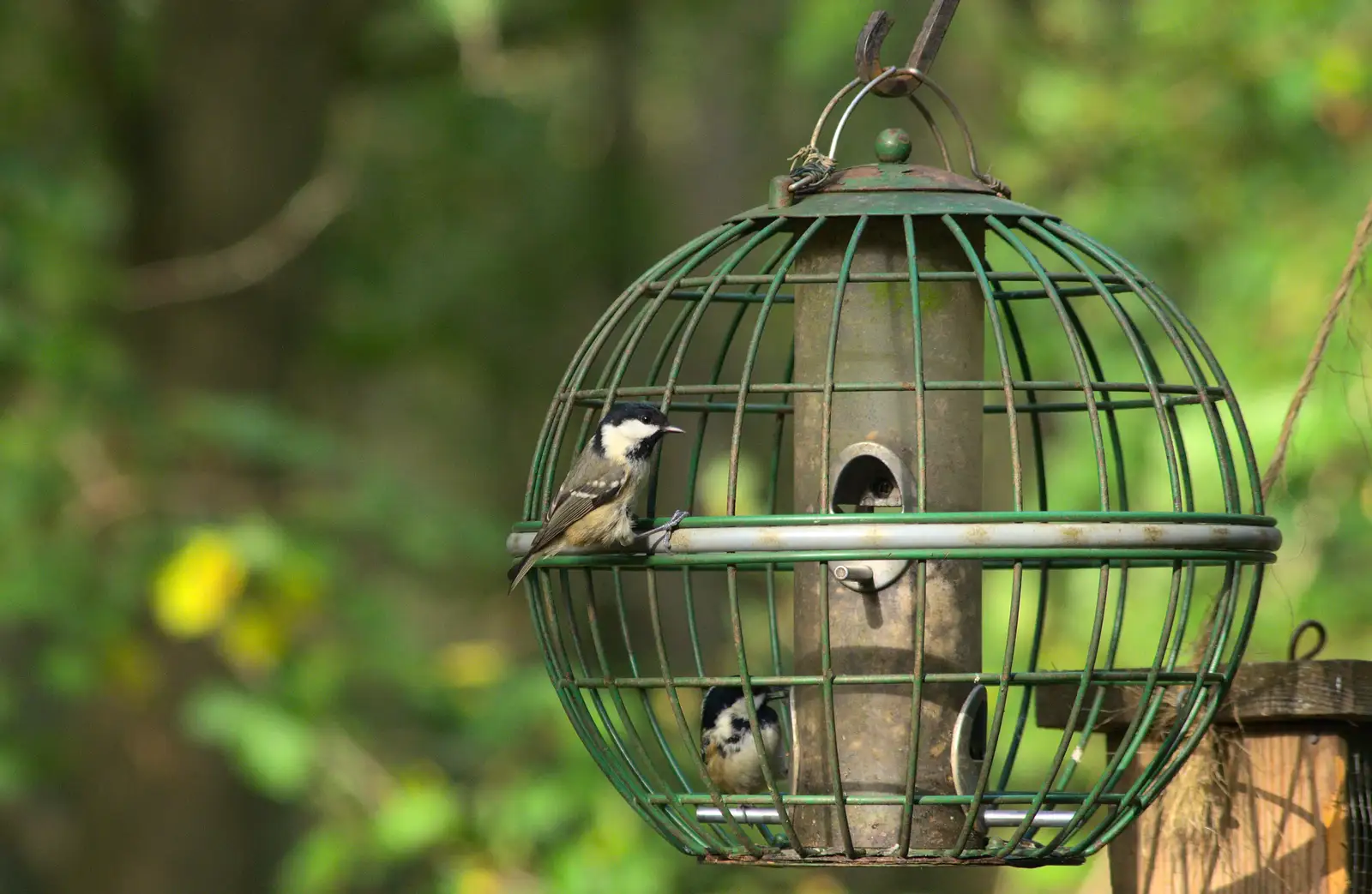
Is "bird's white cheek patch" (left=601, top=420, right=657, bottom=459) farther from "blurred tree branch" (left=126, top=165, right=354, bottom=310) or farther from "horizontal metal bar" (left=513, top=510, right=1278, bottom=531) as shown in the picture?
"blurred tree branch" (left=126, top=165, right=354, bottom=310)

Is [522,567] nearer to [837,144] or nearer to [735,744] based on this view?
[735,744]

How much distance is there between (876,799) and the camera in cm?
388

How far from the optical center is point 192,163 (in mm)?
10789

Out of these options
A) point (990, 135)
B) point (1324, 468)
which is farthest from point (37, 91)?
point (1324, 468)

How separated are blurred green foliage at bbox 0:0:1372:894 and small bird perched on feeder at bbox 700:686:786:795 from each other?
6.76 feet

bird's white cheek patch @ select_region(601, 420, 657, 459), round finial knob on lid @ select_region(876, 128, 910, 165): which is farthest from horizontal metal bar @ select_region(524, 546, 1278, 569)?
round finial knob on lid @ select_region(876, 128, 910, 165)

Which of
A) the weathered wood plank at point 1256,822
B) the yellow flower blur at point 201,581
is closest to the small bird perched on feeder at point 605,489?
the weathered wood plank at point 1256,822

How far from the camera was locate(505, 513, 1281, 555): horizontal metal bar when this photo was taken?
10.5 feet

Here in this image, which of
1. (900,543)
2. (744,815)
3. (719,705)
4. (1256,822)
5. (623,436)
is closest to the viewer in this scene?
(900,543)

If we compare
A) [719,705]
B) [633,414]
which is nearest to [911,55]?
[633,414]

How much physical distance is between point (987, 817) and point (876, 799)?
297mm

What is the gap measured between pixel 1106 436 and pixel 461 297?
20.6 ft

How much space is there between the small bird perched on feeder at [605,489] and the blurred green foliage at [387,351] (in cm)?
227

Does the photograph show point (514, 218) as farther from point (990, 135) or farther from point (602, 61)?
point (990, 135)
